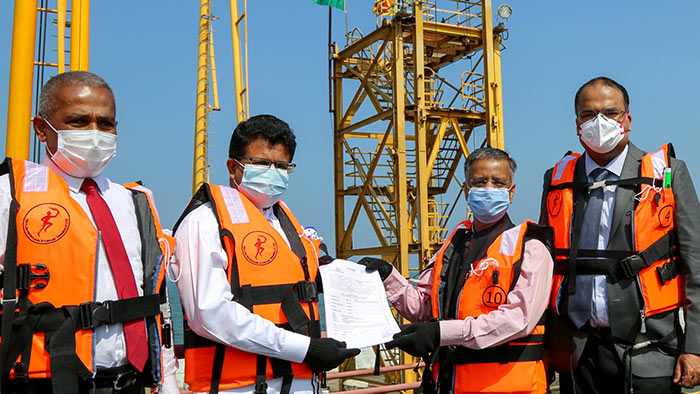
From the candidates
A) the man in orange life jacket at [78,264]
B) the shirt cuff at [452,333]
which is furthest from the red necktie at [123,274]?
the shirt cuff at [452,333]

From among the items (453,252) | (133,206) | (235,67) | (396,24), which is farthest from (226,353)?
(396,24)

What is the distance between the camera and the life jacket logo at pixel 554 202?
171 inches

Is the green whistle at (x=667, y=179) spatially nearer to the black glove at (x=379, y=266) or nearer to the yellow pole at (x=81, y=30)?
the black glove at (x=379, y=266)

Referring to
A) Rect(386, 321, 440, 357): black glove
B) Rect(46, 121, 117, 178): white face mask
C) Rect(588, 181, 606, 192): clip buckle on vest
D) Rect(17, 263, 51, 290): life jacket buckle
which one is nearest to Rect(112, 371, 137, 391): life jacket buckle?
Rect(17, 263, 51, 290): life jacket buckle

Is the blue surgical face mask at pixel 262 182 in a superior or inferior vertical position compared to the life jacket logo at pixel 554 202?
superior

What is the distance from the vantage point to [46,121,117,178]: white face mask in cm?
295

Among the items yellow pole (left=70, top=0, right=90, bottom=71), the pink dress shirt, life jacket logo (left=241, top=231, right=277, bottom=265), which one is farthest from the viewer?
yellow pole (left=70, top=0, right=90, bottom=71)

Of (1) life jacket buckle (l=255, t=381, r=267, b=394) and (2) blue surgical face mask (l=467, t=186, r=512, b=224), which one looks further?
(2) blue surgical face mask (l=467, t=186, r=512, b=224)

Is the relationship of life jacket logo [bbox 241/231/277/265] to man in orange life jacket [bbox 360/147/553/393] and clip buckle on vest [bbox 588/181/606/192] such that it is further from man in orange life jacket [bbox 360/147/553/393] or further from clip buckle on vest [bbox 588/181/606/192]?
clip buckle on vest [bbox 588/181/606/192]

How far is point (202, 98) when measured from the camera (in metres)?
24.9

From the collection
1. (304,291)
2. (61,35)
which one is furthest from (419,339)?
(61,35)

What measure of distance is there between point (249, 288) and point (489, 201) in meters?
1.71

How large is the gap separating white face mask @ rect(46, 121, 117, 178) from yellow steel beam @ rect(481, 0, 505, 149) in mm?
15956

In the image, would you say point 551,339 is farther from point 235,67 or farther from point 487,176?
point 235,67
